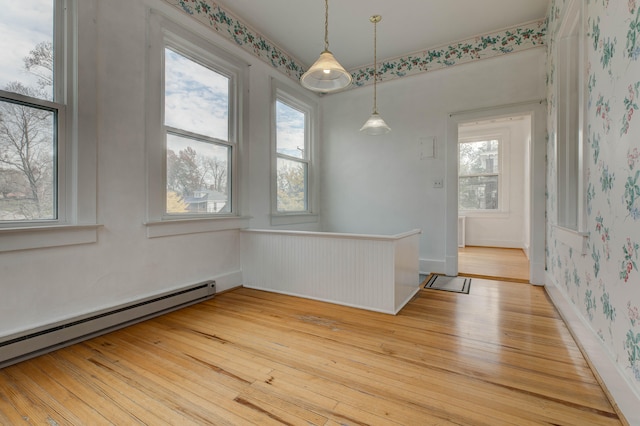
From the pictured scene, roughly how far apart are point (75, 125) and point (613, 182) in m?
3.23

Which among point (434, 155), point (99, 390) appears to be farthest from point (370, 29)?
point (99, 390)

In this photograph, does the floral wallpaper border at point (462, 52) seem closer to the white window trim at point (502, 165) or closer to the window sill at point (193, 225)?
the window sill at point (193, 225)

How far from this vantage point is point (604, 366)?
1500 millimetres

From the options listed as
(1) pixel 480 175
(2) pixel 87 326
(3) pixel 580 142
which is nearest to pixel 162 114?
(2) pixel 87 326

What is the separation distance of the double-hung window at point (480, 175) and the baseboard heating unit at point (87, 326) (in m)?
5.80

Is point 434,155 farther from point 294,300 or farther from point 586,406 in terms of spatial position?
point 586,406

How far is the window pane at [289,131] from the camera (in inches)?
163

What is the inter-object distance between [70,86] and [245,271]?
7.39ft

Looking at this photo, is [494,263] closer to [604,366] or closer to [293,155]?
[604,366]

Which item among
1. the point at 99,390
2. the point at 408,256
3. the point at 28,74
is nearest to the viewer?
the point at 99,390

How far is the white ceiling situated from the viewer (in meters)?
3.10

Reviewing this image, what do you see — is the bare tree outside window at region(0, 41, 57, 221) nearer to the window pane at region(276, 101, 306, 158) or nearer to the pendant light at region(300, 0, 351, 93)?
the pendant light at region(300, 0, 351, 93)

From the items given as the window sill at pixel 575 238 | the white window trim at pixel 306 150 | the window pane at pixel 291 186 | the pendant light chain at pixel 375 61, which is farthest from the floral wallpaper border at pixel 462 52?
the window sill at pixel 575 238

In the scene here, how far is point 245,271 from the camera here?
3418 mm
